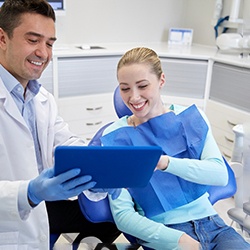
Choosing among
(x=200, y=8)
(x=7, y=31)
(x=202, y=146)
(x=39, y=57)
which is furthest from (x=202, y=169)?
(x=200, y=8)

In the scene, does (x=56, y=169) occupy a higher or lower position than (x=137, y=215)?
higher

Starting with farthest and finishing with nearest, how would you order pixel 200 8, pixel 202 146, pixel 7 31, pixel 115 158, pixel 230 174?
1. pixel 200 8
2. pixel 230 174
3. pixel 202 146
4. pixel 7 31
5. pixel 115 158

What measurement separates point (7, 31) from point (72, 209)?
829mm

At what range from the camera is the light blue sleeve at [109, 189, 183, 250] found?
1.31 m

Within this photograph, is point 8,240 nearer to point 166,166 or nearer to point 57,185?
point 57,185

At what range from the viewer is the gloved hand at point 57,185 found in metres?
1.02

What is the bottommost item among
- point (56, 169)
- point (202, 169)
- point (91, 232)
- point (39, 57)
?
point (91, 232)

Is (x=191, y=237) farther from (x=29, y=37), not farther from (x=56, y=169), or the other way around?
(x=29, y=37)

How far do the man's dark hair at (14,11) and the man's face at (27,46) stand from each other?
0.05ft

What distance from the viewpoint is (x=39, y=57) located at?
54.4 inches

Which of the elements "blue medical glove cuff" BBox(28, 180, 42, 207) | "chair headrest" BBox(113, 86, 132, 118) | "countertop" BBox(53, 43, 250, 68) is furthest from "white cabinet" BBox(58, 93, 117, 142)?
"blue medical glove cuff" BBox(28, 180, 42, 207)

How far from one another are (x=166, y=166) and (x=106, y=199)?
0.30 m

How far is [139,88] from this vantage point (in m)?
1.51

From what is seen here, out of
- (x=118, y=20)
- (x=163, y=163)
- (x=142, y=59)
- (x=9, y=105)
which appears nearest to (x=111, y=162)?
(x=163, y=163)
